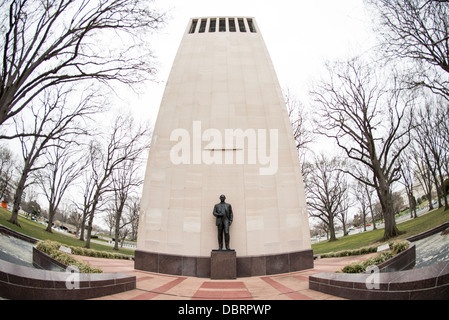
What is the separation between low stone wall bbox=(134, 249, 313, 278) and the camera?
32.5 feet

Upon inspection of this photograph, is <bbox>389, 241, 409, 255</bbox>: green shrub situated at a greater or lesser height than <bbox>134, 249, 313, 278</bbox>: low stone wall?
greater

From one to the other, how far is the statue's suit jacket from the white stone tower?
0.75m

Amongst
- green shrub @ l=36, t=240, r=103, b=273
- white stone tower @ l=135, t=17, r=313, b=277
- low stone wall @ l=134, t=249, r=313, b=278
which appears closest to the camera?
green shrub @ l=36, t=240, r=103, b=273

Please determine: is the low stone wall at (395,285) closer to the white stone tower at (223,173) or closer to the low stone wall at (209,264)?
the low stone wall at (209,264)

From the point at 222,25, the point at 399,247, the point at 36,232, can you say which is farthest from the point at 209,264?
the point at 36,232

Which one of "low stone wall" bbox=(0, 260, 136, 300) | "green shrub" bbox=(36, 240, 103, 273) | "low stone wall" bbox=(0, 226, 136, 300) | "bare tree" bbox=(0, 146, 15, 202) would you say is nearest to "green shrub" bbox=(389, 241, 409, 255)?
"low stone wall" bbox=(0, 226, 136, 300)

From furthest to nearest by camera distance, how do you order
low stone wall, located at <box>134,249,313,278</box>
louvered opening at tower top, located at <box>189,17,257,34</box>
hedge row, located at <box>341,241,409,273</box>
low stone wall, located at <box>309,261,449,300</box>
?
louvered opening at tower top, located at <box>189,17,257,34</box>, low stone wall, located at <box>134,249,313,278</box>, hedge row, located at <box>341,241,409,273</box>, low stone wall, located at <box>309,261,449,300</box>

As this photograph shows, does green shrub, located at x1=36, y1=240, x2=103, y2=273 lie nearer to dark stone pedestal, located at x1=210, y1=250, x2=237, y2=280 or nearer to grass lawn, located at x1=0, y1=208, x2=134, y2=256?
dark stone pedestal, located at x1=210, y1=250, x2=237, y2=280

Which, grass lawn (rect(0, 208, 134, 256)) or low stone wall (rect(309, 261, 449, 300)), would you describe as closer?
low stone wall (rect(309, 261, 449, 300))

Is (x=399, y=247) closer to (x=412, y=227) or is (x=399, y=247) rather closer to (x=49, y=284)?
(x=49, y=284)

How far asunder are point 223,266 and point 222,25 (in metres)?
14.5

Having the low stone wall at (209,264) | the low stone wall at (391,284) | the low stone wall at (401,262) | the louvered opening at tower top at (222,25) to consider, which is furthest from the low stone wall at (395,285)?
the louvered opening at tower top at (222,25)

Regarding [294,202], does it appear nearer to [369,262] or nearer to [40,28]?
[369,262]
